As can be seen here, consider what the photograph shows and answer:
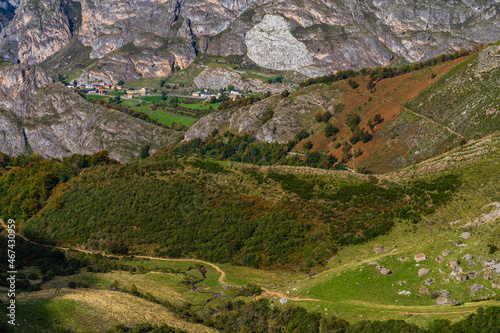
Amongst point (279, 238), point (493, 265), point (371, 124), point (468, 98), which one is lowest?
point (279, 238)

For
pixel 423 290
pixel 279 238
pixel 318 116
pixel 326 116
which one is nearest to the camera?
pixel 423 290

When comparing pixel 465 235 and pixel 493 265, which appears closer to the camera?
pixel 493 265

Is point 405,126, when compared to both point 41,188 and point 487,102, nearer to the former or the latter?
point 487,102

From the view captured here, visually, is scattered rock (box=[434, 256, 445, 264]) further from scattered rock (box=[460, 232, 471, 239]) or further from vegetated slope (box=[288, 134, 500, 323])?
scattered rock (box=[460, 232, 471, 239])

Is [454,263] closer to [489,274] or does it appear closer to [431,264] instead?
[431,264]

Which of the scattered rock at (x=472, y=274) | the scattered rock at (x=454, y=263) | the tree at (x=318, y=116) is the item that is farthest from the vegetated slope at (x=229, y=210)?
the tree at (x=318, y=116)

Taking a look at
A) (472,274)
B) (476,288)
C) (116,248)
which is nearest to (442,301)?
(476,288)

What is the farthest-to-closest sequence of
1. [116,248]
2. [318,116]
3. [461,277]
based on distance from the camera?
[318,116] → [116,248] → [461,277]

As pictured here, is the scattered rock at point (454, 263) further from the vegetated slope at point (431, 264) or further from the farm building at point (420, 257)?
the farm building at point (420, 257)
